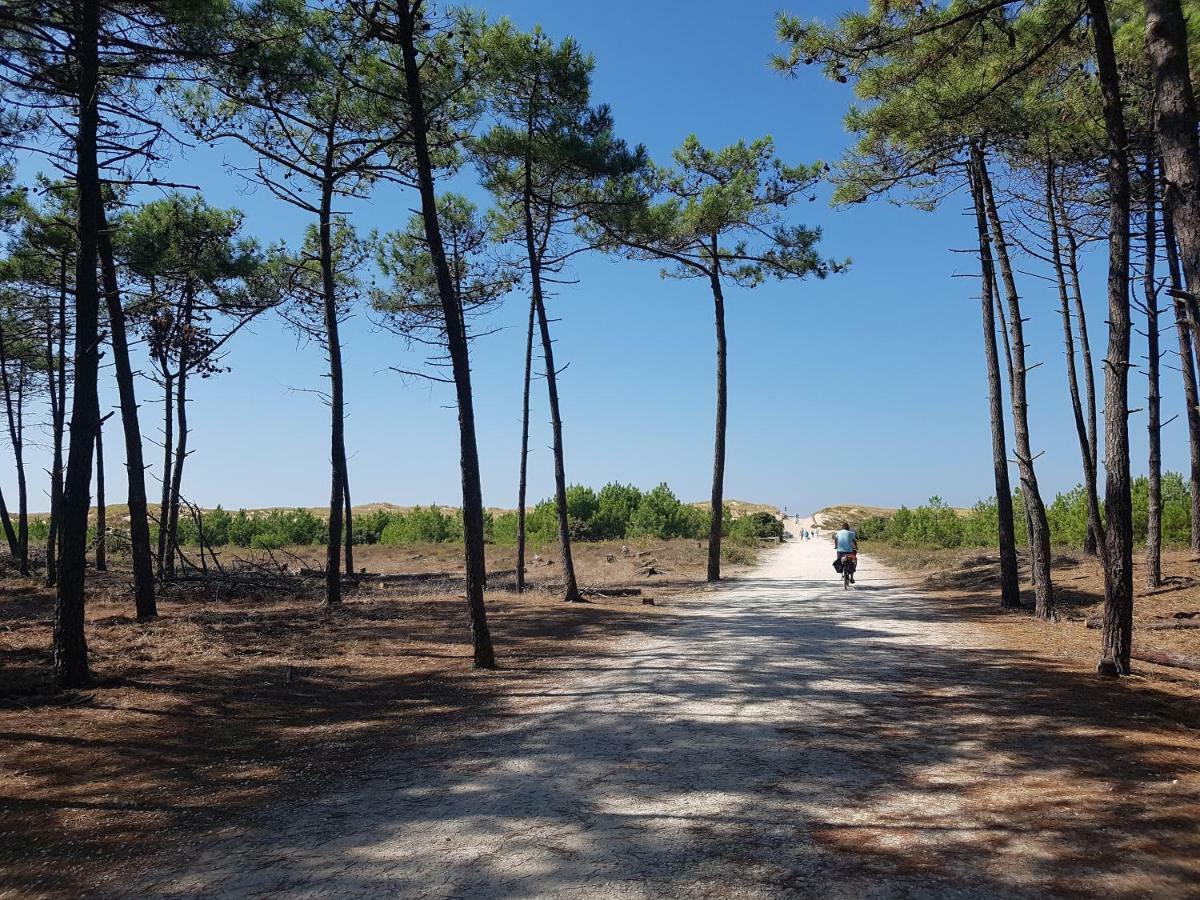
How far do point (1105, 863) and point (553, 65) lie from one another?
1529cm

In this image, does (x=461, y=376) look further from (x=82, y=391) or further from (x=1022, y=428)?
(x=1022, y=428)

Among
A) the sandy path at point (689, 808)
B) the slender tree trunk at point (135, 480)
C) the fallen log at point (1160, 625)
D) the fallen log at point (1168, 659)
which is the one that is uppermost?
the slender tree trunk at point (135, 480)

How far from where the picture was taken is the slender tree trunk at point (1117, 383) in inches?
288

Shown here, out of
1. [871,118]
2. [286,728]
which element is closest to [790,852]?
[286,728]

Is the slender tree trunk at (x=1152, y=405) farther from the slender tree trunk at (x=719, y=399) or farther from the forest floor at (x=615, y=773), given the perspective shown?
the slender tree trunk at (x=719, y=399)

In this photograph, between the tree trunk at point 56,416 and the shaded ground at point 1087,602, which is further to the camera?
the tree trunk at point 56,416

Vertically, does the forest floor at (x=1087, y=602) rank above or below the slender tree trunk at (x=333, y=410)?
below

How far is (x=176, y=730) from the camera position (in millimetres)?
6348

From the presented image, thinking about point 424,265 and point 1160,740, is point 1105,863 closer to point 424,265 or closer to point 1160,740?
point 1160,740

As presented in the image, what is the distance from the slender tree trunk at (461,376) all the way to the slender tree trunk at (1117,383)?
6940 millimetres

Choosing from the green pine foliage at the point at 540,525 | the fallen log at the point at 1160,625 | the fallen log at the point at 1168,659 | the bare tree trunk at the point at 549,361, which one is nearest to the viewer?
the fallen log at the point at 1168,659

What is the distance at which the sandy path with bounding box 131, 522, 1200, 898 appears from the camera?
3.39 m

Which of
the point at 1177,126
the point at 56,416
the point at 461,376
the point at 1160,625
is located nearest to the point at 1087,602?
the point at 1160,625

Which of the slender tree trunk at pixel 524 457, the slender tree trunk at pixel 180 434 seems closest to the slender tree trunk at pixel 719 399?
the slender tree trunk at pixel 524 457
